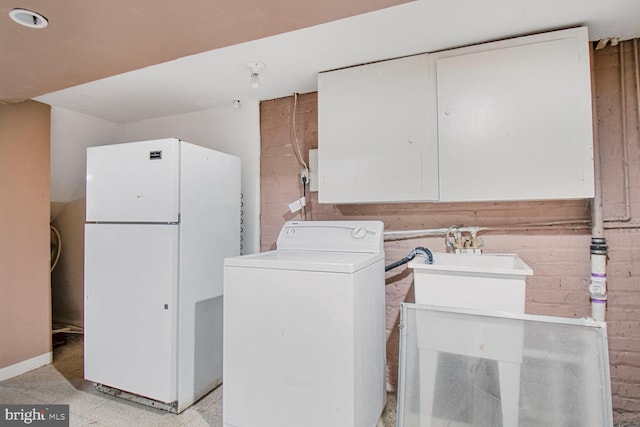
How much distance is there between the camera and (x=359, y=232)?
196 centimetres

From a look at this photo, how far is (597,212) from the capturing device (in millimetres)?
1778

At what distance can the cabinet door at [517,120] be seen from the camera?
1602mm

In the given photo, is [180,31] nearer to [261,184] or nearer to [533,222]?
[261,184]

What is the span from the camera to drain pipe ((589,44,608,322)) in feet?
5.69

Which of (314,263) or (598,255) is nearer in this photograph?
(314,263)

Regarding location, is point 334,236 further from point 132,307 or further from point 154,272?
point 132,307

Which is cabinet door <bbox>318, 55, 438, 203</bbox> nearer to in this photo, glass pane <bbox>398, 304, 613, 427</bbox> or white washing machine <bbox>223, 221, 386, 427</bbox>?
white washing machine <bbox>223, 221, 386, 427</bbox>

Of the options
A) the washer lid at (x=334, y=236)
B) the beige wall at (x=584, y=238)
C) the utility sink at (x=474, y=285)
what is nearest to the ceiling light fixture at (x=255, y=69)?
the washer lid at (x=334, y=236)

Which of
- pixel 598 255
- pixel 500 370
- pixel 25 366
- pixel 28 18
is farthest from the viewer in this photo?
pixel 25 366

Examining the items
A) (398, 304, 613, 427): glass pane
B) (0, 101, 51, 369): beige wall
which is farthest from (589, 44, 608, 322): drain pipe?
(0, 101, 51, 369): beige wall

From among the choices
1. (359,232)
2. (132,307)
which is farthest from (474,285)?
(132,307)

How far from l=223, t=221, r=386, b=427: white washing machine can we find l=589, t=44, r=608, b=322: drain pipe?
1146 mm

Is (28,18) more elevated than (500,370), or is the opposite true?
(28,18)

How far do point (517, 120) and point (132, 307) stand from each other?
2468mm
